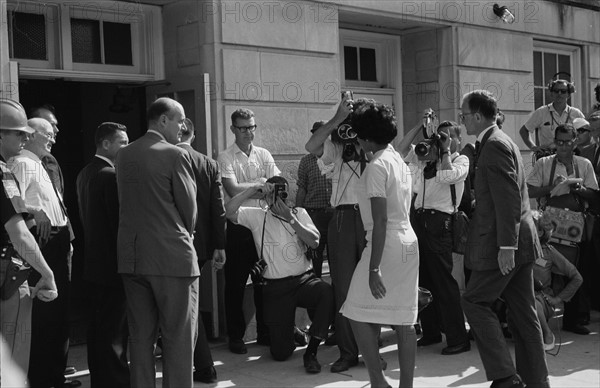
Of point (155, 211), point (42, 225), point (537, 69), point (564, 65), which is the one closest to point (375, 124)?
point (155, 211)

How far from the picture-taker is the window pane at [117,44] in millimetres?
8000

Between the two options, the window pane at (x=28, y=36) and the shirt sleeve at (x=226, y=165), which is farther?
the shirt sleeve at (x=226, y=165)

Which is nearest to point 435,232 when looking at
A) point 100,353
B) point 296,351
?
point 296,351

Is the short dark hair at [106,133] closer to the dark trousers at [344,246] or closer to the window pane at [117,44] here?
the dark trousers at [344,246]

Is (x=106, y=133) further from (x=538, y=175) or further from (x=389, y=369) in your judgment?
(x=538, y=175)

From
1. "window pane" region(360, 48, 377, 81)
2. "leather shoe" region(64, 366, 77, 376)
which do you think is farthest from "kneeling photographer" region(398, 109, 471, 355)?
"leather shoe" region(64, 366, 77, 376)

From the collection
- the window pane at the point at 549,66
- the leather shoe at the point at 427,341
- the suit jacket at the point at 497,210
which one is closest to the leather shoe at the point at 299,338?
the leather shoe at the point at 427,341

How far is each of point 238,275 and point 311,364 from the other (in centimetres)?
125

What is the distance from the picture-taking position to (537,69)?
11906mm

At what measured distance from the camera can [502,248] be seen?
223 inches

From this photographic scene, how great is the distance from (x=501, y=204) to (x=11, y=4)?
14.8 ft

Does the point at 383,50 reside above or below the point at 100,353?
above

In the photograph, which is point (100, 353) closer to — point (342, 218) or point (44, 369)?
point (44, 369)

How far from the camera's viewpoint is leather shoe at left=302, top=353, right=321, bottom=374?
22.3 feet
